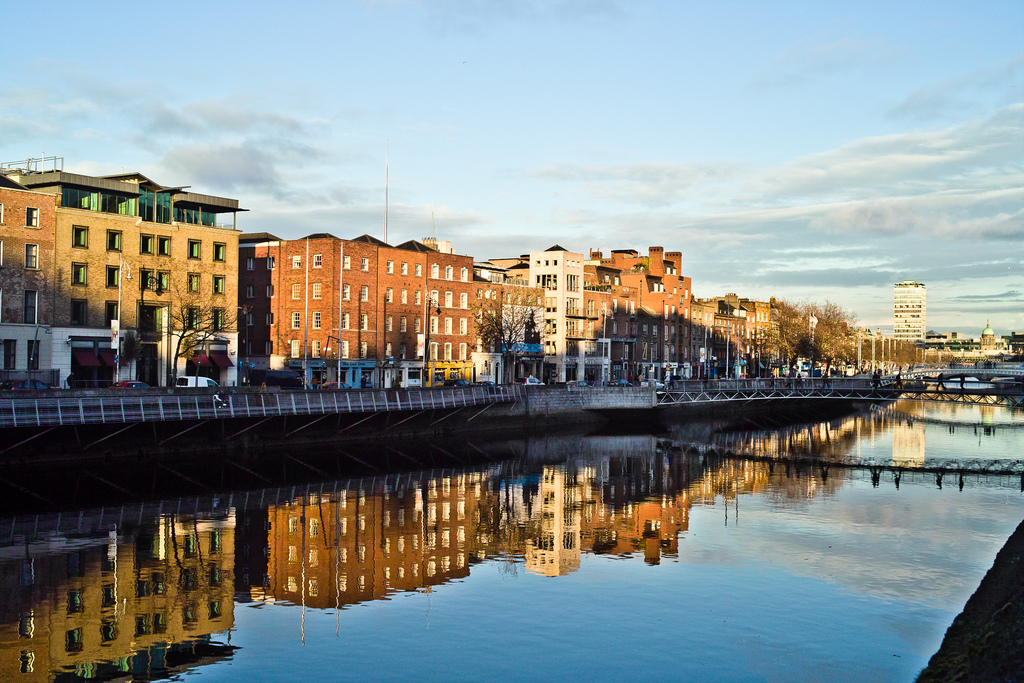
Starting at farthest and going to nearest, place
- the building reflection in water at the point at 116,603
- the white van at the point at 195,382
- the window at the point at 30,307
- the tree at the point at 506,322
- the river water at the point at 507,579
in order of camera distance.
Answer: the tree at the point at 506,322, the white van at the point at 195,382, the window at the point at 30,307, the river water at the point at 507,579, the building reflection in water at the point at 116,603

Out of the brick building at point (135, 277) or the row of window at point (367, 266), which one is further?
the row of window at point (367, 266)

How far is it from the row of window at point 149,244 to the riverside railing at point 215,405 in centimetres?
2034

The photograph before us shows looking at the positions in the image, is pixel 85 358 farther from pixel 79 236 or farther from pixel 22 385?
pixel 22 385

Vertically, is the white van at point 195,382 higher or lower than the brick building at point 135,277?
lower

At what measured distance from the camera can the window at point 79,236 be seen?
233ft

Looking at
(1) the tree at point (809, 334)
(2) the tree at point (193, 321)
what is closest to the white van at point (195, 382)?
(2) the tree at point (193, 321)

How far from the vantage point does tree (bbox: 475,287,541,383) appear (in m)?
106

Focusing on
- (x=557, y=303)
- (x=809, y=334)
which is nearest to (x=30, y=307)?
(x=557, y=303)

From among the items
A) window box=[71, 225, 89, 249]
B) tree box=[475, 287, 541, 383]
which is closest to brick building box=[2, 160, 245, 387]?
window box=[71, 225, 89, 249]

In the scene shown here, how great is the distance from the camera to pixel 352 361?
9019 centimetres

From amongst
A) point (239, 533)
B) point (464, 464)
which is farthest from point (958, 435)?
point (239, 533)

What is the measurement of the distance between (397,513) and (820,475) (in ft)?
96.2

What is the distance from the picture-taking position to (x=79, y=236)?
71.6 meters

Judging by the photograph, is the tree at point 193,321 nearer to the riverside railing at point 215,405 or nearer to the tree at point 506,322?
the riverside railing at point 215,405
